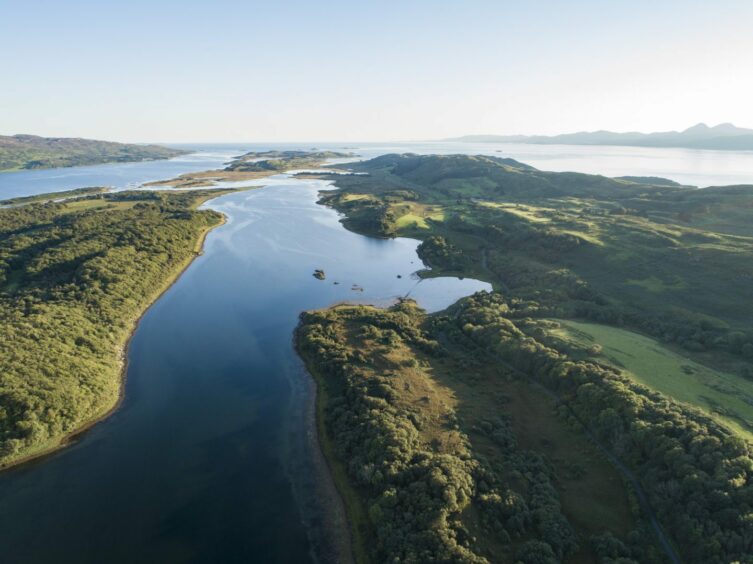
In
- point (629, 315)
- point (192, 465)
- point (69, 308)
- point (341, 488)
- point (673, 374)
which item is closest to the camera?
point (341, 488)

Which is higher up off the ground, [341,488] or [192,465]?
[192,465]

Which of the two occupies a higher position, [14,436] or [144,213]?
[144,213]

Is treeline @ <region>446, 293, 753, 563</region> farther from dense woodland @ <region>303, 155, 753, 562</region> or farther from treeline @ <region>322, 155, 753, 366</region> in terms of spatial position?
treeline @ <region>322, 155, 753, 366</region>

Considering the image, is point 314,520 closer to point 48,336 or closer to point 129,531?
point 129,531

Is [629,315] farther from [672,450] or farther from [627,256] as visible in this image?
[672,450]

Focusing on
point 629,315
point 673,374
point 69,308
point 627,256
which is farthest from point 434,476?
point 627,256

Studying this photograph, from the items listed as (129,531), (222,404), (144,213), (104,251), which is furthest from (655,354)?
(144,213)
